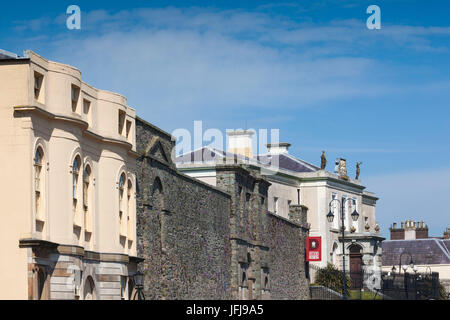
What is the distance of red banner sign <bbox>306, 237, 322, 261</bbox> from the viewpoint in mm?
65000

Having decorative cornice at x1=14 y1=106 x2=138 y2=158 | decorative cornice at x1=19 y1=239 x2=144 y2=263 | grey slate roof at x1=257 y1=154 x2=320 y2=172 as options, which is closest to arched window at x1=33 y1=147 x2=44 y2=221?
decorative cornice at x1=19 y1=239 x2=144 y2=263

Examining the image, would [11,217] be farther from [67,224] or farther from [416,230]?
[416,230]

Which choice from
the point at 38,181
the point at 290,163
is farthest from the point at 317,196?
the point at 38,181

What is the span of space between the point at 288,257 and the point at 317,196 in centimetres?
1618

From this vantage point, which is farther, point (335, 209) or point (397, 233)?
point (397, 233)

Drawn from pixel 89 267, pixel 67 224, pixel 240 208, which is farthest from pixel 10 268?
pixel 240 208

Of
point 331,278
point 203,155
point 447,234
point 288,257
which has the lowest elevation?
point 331,278

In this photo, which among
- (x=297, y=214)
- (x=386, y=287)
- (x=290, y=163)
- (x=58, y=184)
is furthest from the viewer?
(x=290, y=163)

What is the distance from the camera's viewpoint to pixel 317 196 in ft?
250

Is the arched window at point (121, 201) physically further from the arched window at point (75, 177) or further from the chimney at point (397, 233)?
the chimney at point (397, 233)

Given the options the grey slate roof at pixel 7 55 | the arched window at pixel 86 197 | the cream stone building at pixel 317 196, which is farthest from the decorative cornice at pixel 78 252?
the cream stone building at pixel 317 196

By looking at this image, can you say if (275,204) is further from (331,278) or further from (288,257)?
(288,257)

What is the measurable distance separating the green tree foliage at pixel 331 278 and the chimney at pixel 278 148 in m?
14.4

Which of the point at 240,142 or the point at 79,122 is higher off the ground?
the point at 240,142
